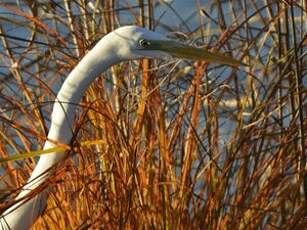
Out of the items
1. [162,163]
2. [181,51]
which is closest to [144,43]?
[181,51]

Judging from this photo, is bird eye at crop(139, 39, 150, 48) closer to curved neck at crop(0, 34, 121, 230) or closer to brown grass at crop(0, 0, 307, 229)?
curved neck at crop(0, 34, 121, 230)

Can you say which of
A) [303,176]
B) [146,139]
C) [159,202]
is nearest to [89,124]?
[146,139]

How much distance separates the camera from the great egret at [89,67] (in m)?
1.45

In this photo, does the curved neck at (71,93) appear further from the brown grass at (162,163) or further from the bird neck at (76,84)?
the brown grass at (162,163)

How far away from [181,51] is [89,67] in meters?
0.16

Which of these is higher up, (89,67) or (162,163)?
(89,67)

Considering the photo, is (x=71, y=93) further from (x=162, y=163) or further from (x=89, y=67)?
(x=162, y=163)

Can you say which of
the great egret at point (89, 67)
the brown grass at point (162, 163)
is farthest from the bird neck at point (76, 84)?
the brown grass at point (162, 163)

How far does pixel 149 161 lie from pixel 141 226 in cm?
15

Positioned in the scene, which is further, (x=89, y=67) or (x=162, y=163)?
(x=162, y=163)

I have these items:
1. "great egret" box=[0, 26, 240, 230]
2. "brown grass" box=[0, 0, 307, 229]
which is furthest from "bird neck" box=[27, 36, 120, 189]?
"brown grass" box=[0, 0, 307, 229]

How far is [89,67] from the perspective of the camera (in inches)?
56.8

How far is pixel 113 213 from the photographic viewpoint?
1689 millimetres

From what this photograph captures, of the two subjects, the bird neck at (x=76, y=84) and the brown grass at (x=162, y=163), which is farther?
the brown grass at (x=162, y=163)
